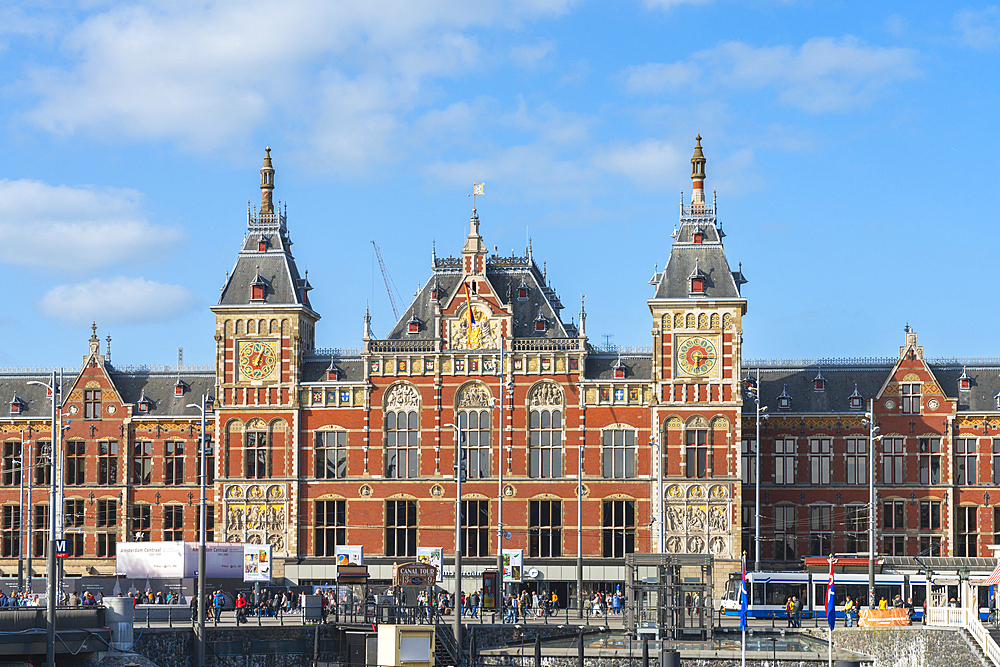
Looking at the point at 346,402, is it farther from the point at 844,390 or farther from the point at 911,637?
the point at 911,637

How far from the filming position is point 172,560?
70.1 m

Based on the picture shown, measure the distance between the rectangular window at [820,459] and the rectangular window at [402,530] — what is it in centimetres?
2260

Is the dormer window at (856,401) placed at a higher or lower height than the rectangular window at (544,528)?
higher

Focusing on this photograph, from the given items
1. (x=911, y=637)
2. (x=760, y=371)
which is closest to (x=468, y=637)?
(x=911, y=637)

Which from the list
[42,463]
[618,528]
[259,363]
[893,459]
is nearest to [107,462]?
[42,463]

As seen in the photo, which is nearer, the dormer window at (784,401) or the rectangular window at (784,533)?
the rectangular window at (784,533)

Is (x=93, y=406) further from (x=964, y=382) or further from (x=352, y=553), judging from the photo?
(x=964, y=382)

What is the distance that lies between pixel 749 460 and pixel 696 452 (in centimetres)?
662

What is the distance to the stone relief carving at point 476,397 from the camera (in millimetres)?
81125

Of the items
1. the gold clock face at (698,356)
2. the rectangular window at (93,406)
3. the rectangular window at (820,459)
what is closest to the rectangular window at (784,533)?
the rectangular window at (820,459)

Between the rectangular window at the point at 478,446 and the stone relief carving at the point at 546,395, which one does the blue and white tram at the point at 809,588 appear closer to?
the stone relief carving at the point at 546,395

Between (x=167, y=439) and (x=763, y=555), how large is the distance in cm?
3511

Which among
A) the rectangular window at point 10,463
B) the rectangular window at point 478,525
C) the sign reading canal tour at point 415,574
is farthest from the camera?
the rectangular window at point 10,463

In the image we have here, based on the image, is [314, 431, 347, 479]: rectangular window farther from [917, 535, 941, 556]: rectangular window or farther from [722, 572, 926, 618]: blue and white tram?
[917, 535, 941, 556]: rectangular window
